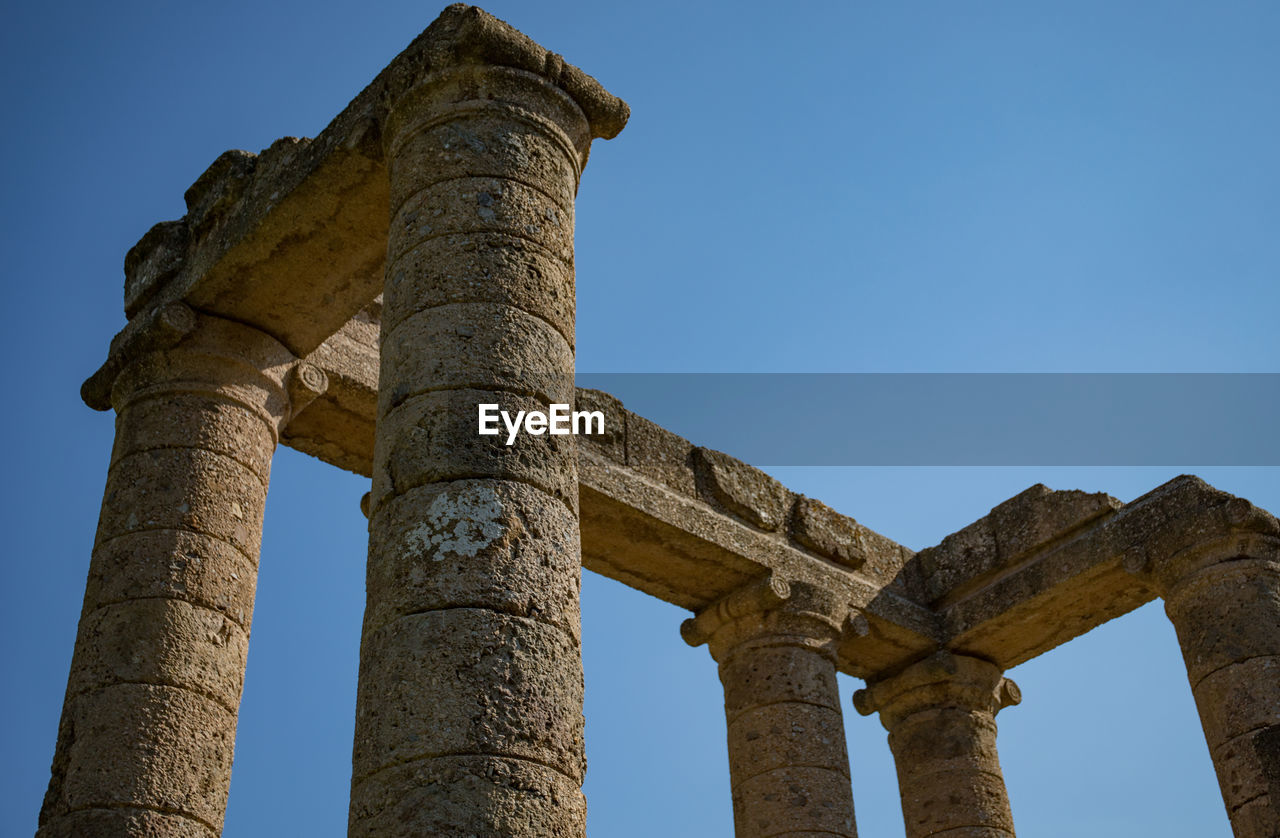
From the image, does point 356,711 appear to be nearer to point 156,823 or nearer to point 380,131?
point 156,823

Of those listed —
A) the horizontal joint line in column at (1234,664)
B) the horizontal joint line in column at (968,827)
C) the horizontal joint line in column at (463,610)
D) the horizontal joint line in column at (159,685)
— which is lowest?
the horizontal joint line in column at (463,610)

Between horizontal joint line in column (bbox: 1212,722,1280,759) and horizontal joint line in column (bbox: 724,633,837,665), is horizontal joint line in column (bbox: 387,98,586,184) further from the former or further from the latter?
horizontal joint line in column (bbox: 1212,722,1280,759)

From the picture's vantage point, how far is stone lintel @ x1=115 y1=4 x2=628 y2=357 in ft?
23.8

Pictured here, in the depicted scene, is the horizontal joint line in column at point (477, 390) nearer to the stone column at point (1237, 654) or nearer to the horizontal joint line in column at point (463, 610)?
the horizontal joint line in column at point (463, 610)

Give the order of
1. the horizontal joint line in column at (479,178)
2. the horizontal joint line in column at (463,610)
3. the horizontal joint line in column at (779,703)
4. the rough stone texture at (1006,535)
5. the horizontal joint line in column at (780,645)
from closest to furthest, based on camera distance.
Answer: the horizontal joint line in column at (463,610), the horizontal joint line in column at (479,178), the horizontal joint line in column at (779,703), the horizontal joint line in column at (780,645), the rough stone texture at (1006,535)

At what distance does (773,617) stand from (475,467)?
6.43 metres

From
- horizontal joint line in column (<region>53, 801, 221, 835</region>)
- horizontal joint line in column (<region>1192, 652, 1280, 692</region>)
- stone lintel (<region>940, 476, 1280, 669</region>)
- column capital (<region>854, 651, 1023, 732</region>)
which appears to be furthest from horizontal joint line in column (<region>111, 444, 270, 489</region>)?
horizontal joint line in column (<region>1192, 652, 1280, 692</region>)

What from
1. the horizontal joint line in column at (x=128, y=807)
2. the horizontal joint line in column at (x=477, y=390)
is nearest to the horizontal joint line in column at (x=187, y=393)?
the horizontal joint line in column at (x=128, y=807)

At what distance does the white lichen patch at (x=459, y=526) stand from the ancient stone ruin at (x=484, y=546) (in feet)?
0.04

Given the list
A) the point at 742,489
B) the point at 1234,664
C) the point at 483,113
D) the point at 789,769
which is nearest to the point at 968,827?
the point at 789,769

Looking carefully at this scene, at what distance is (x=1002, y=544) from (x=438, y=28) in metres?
8.07

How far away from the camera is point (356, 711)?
5371mm

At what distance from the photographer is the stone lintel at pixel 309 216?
7.26 meters

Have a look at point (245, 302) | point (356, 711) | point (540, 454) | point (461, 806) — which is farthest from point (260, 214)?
point (461, 806)
